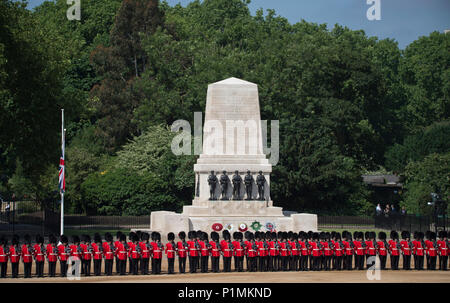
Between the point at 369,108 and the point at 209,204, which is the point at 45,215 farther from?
the point at 369,108

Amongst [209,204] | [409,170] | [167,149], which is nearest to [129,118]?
[167,149]

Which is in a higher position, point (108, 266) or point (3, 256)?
point (3, 256)

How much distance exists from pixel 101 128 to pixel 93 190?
11.3m

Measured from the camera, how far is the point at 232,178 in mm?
39656

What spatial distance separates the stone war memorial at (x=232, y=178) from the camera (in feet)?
127

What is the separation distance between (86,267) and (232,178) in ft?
49.2

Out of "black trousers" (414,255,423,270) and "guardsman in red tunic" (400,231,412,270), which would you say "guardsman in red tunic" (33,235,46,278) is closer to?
"guardsman in red tunic" (400,231,412,270)

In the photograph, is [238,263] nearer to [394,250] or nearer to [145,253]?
[145,253]

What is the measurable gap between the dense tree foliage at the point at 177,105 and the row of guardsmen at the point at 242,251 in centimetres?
1767

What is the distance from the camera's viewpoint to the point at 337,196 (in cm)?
5684

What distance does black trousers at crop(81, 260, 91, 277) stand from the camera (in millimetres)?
25750

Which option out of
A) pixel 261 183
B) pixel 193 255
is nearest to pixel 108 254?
pixel 193 255

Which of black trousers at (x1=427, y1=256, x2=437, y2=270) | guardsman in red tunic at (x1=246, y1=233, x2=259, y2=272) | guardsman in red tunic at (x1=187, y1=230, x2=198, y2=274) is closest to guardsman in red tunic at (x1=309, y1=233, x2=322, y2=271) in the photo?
guardsman in red tunic at (x1=246, y1=233, x2=259, y2=272)

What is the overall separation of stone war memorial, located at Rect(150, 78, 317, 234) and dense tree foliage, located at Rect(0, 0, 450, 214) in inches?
429
